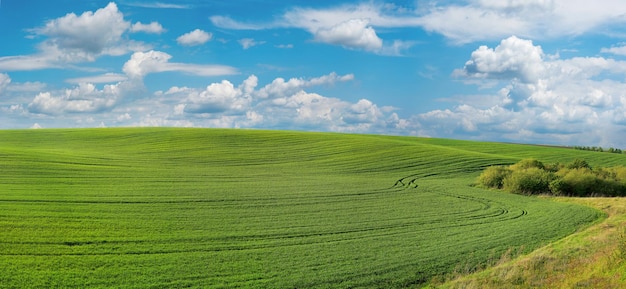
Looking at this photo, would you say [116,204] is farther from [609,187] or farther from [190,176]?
[609,187]

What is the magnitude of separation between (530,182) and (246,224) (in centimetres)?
2973

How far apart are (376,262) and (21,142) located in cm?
6701

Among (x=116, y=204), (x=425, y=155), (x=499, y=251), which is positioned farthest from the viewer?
(x=425, y=155)

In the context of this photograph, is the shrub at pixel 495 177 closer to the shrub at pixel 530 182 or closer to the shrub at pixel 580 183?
the shrub at pixel 530 182

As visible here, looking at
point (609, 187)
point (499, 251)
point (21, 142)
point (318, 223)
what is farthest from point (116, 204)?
point (21, 142)

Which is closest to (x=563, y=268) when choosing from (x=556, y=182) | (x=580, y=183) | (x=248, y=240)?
(x=248, y=240)

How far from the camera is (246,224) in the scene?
83.4 feet

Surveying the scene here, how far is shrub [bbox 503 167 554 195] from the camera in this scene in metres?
45.0

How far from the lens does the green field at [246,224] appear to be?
17.8 metres

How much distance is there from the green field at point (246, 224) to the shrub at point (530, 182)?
299cm

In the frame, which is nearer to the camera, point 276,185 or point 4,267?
point 4,267

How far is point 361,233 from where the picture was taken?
25.1 meters

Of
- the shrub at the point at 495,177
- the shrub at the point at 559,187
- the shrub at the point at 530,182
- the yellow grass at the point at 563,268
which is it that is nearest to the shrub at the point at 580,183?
the shrub at the point at 559,187

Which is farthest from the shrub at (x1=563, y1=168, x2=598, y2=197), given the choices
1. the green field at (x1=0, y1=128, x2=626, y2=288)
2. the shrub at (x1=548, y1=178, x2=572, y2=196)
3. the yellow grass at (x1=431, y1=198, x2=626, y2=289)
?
the yellow grass at (x1=431, y1=198, x2=626, y2=289)
